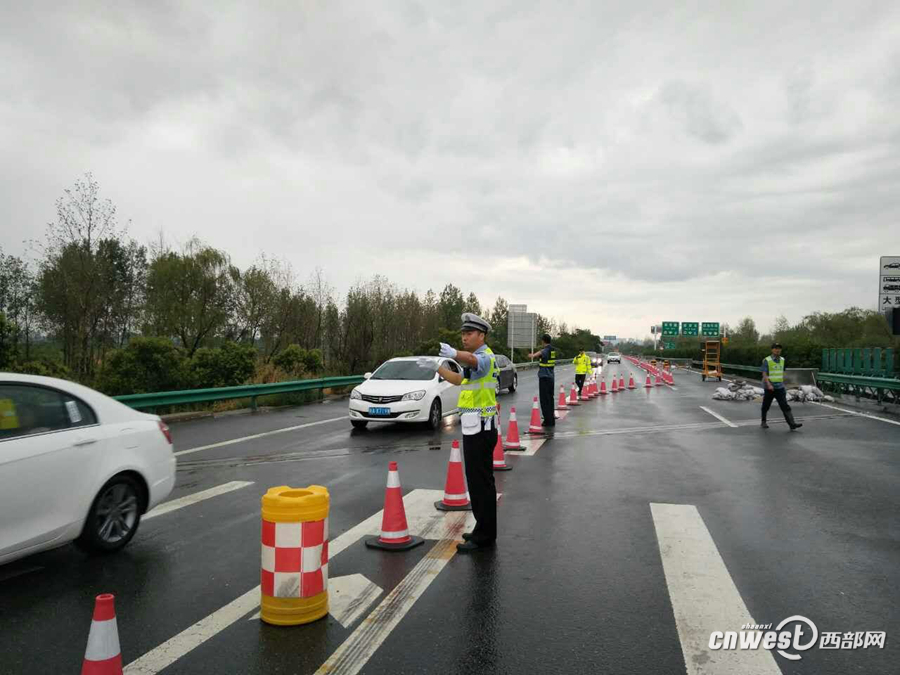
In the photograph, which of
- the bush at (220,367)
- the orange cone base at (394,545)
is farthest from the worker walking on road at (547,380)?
the bush at (220,367)

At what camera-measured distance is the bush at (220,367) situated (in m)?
21.1

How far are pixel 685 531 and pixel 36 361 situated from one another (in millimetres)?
17116

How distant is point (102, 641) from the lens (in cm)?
269

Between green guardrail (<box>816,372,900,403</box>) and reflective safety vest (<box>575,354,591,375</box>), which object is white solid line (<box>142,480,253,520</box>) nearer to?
reflective safety vest (<box>575,354,591,375</box>)

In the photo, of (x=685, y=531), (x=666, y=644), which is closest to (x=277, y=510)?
(x=666, y=644)

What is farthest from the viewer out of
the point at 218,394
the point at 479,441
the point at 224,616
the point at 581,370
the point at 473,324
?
the point at 581,370

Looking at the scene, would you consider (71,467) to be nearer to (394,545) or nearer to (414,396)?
(394,545)

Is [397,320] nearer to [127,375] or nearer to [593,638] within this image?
[127,375]

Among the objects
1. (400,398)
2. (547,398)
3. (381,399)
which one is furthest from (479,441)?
(547,398)

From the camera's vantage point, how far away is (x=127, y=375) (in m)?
19.2

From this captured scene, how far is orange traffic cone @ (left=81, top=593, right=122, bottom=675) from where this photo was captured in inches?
105

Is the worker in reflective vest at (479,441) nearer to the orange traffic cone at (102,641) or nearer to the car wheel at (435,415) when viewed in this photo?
the orange traffic cone at (102,641)

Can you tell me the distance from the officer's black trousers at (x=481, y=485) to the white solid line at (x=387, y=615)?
0.31 meters

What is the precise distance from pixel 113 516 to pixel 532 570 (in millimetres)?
3526
